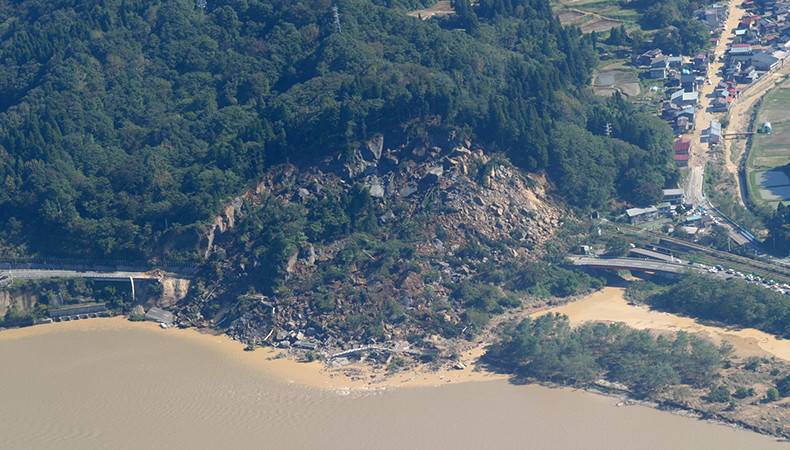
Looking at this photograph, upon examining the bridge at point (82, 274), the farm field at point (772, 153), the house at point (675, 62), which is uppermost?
the house at point (675, 62)

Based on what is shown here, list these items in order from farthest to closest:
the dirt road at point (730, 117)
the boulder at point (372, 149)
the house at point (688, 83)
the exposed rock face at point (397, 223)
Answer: the house at point (688, 83) < the dirt road at point (730, 117) < the boulder at point (372, 149) < the exposed rock face at point (397, 223)

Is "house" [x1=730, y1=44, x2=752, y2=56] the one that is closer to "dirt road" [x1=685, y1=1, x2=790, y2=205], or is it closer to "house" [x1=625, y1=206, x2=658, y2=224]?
"dirt road" [x1=685, y1=1, x2=790, y2=205]

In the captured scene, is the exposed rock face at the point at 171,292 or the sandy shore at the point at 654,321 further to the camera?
the exposed rock face at the point at 171,292

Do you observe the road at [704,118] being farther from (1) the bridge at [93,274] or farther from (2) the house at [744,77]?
(1) the bridge at [93,274]

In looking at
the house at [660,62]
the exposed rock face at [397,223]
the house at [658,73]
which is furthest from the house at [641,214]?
the house at [660,62]

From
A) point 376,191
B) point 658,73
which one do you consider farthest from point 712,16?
point 376,191

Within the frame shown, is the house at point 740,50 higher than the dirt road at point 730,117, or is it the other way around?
the house at point 740,50
